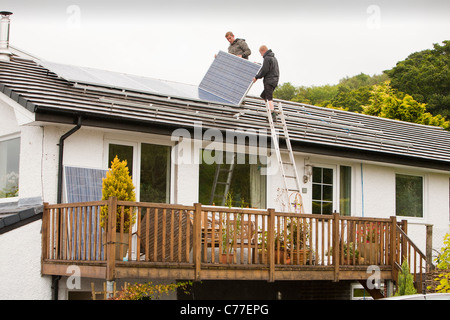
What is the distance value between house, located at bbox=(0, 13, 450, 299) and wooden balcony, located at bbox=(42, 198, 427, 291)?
587 mm

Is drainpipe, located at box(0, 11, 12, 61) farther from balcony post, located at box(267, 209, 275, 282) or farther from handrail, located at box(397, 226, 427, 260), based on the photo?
handrail, located at box(397, 226, 427, 260)

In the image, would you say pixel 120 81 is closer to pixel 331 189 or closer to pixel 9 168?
pixel 9 168

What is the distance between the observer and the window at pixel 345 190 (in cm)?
1748

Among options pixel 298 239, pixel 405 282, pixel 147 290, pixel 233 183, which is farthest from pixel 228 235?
pixel 405 282

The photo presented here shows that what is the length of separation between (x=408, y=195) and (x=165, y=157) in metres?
7.24

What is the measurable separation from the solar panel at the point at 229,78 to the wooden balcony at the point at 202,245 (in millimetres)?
3843

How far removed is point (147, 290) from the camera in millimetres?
13172

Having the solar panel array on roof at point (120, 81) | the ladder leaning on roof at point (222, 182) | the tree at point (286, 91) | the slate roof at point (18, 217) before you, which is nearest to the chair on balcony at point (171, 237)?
the slate roof at point (18, 217)

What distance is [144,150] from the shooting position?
14812 millimetres

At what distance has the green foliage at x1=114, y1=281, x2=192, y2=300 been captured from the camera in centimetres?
1232

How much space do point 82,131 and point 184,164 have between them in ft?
7.53

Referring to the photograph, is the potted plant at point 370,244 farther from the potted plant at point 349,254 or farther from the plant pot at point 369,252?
the potted plant at point 349,254
